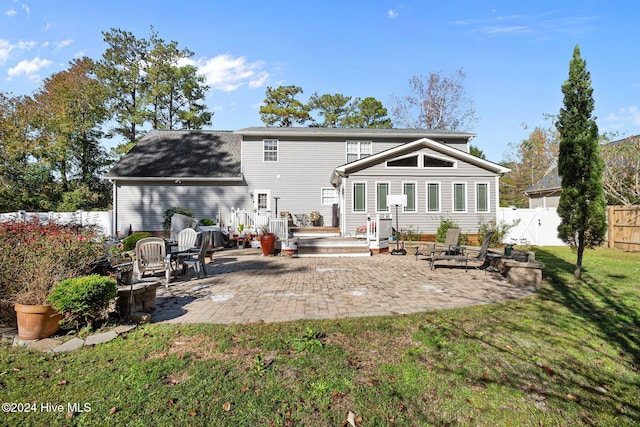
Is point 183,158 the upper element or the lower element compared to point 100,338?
upper

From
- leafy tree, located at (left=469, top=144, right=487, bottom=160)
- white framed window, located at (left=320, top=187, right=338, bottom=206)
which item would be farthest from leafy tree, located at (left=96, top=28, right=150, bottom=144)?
leafy tree, located at (left=469, top=144, right=487, bottom=160)

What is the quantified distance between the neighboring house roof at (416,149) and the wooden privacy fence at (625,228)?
4856 mm

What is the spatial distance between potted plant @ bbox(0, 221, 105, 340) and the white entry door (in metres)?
14.9

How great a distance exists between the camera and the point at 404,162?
57.0ft

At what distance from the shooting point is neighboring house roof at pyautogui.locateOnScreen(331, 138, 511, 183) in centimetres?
1634

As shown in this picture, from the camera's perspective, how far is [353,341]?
4.11 meters

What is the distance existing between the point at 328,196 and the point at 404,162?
18.2 ft

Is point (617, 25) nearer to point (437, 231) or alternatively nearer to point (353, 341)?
point (437, 231)

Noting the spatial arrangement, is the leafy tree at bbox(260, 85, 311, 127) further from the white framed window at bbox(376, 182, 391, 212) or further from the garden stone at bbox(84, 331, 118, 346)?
the garden stone at bbox(84, 331, 118, 346)

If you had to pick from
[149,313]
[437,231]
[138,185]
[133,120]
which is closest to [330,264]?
[149,313]

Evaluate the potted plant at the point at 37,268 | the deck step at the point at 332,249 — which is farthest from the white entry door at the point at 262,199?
the potted plant at the point at 37,268

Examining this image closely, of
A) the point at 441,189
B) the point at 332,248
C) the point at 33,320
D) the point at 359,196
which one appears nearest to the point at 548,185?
the point at 441,189

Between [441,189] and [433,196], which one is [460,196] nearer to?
[441,189]

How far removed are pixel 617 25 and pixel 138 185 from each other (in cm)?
2337
